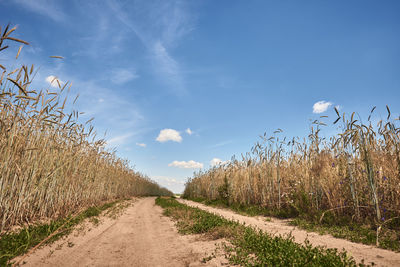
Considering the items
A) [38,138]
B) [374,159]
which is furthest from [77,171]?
[374,159]

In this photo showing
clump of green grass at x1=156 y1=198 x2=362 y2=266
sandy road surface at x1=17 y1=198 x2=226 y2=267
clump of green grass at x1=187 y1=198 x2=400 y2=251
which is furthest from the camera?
clump of green grass at x1=187 y1=198 x2=400 y2=251

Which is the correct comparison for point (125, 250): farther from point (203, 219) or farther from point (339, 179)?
point (339, 179)

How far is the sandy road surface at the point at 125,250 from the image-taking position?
4.49 meters

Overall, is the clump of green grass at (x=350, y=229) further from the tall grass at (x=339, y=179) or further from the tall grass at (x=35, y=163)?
the tall grass at (x=35, y=163)

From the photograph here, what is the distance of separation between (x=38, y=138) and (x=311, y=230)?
28.6ft

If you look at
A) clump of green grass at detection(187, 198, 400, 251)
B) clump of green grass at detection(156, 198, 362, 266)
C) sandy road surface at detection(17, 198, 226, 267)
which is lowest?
sandy road surface at detection(17, 198, 226, 267)

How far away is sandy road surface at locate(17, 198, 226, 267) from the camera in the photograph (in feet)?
14.7

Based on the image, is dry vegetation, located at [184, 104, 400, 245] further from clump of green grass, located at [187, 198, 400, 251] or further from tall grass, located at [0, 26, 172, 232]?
tall grass, located at [0, 26, 172, 232]

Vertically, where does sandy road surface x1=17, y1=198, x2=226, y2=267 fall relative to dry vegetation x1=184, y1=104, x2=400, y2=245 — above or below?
below

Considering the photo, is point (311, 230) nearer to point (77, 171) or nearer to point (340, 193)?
point (340, 193)

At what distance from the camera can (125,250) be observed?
17.3ft

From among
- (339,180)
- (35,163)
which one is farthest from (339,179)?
(35,163)

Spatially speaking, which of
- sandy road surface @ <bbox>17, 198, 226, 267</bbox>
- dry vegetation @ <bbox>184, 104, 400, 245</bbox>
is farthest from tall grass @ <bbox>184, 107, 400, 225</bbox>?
sandy road surface @ <bbox>17, 198, 226, 267</bbox>

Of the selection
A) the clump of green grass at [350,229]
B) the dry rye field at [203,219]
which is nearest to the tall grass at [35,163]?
the dry rye field at [203,219]
